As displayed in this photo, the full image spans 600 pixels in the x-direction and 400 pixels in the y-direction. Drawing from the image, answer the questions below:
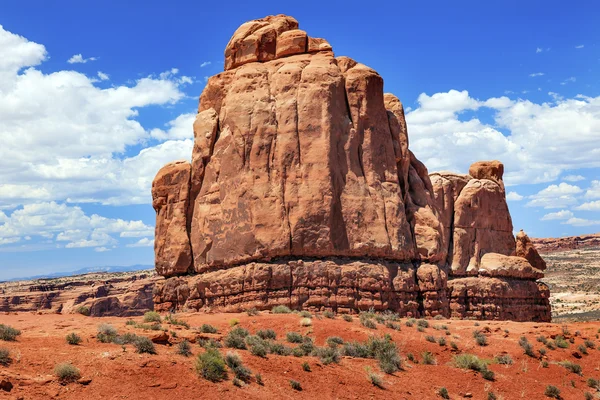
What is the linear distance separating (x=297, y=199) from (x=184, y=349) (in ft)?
37.9

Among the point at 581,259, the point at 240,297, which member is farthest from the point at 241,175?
the point at 581,259

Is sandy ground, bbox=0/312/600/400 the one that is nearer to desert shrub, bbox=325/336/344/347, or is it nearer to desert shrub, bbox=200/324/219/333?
desert shrub, bbox=200/324/219/333

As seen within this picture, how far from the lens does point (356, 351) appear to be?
17.7 meters

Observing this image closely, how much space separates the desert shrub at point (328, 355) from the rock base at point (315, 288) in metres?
7.42

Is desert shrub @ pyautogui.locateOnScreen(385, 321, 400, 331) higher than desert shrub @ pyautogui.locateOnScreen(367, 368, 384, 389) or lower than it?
higher

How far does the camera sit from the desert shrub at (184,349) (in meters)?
14.5

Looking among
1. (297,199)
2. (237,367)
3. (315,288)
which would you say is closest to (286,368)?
(237,367)

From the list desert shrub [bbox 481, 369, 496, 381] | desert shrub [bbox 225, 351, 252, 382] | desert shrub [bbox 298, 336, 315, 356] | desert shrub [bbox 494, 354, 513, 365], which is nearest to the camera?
desert shrub [bbox 225, 351, 252, 382]

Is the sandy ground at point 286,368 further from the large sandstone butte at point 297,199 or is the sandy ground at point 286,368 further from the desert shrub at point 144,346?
the large sandstone butte at point 297,199

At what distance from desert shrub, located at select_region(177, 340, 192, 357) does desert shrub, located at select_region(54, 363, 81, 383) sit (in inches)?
111

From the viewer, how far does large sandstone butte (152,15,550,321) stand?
25.0 m

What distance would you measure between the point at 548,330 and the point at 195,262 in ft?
46.5

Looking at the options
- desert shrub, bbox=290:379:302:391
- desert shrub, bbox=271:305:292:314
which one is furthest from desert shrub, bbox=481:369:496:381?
desert shrub, bbox=271:305:292:314

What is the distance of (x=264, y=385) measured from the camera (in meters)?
13.8
